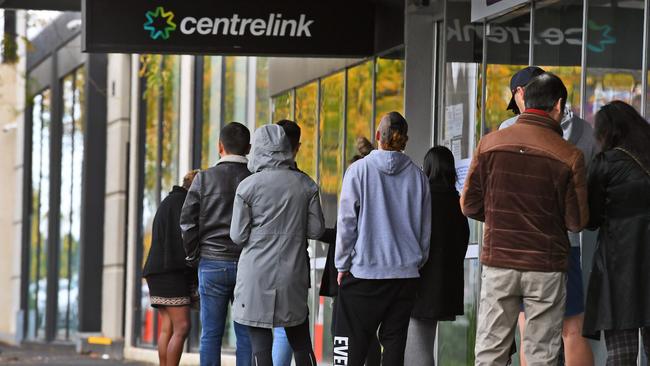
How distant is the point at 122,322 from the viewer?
79.7ft

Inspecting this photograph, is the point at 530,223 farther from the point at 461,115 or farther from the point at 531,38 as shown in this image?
the point at 461,115

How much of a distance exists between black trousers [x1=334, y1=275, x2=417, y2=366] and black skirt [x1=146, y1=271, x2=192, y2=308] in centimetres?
291

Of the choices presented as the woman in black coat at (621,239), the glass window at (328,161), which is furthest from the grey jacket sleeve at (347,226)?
the glass window at (328,161)

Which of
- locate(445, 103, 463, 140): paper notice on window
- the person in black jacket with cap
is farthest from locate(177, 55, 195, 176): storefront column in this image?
the person in black jacket with cap

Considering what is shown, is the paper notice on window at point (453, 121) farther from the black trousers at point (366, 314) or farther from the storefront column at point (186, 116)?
the storefront column at point (186, 116)

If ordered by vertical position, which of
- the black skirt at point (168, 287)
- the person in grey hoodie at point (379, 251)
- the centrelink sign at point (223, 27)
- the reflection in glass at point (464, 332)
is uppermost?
the centrelink sign at point (223, 27)

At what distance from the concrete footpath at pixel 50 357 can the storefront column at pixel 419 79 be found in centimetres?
848

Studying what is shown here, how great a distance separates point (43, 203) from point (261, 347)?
23.1m

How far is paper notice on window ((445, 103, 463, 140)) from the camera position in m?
12.9

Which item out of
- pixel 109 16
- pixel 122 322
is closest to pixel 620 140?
pixel 109 16

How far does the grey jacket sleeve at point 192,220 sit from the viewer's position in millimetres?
10297

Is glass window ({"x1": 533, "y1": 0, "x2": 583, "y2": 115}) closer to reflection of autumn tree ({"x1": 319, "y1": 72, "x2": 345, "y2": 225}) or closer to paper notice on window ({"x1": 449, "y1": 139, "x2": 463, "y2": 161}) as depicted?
paper notice on window ({"x1": 449, "y1": 139, "x2": 463, "y2": 161})

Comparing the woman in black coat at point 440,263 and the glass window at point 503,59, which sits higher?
the glass window at point 503,59

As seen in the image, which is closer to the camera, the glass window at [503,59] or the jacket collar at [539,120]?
the jacket collar at [539,120]
